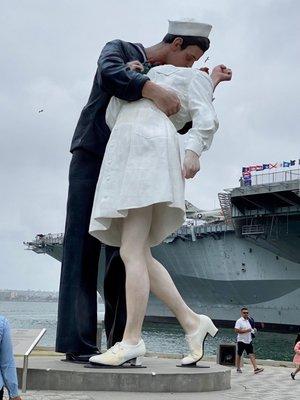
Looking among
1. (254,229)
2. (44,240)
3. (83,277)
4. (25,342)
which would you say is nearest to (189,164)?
(83,277)

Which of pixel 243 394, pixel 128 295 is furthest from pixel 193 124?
pixel 243 394

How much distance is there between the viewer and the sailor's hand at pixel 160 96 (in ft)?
16.3

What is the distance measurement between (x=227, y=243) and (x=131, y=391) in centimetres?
3492

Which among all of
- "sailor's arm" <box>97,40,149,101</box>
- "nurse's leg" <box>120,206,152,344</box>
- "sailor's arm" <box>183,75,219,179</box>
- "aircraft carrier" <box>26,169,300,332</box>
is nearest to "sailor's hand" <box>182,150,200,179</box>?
"sailor's arm" <box>183,75,219,179</box>

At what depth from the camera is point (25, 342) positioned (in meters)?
4.62

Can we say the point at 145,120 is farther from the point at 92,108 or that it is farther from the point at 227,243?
the point at 227,243

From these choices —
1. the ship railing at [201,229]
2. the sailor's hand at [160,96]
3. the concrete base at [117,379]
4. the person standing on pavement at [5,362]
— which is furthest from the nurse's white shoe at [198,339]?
the ship railing at [201,229]

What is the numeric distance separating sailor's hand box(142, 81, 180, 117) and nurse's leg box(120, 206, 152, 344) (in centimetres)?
81

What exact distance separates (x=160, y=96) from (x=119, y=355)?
1992mm

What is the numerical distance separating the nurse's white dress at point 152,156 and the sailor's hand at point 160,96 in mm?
65

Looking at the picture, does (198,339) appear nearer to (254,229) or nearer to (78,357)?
(78,357)

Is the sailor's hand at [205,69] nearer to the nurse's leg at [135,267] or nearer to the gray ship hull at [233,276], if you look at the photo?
the nurse's leg at [135,267]

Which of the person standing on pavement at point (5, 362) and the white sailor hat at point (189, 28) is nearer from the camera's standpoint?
the person standing on pavement at point (5, 362)

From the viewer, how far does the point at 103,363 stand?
4.80 m
